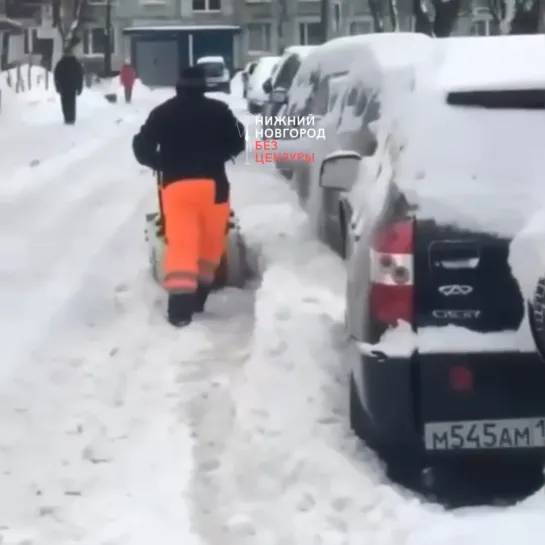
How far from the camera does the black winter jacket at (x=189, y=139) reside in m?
8.33

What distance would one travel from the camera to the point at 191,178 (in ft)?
27.2

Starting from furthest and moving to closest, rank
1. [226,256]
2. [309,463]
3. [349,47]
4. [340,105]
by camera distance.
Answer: [349,47] < [340,105] < [226,256] < [309,463]

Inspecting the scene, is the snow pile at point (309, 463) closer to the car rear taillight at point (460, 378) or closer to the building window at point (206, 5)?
the car rear taillight at point (460, 378)

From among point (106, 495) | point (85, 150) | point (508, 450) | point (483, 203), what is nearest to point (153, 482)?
point (106, 495)

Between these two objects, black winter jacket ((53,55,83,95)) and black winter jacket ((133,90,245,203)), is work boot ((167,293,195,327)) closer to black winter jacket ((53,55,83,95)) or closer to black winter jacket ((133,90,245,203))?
black winter jacket ((133,90,245,203))

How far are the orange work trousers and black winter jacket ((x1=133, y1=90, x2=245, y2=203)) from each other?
88 mm

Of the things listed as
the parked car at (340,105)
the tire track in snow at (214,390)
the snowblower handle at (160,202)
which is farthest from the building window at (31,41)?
the tire track in snow at (214,390)

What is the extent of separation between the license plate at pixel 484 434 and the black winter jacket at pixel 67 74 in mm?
23458

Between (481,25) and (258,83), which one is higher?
(258,83)

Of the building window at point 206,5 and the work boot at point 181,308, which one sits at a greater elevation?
the work boot at point 181,308

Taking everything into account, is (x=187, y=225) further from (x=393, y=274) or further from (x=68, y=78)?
A: (x=68, y=78)

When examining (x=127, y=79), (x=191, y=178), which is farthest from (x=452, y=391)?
(x=127, y=79)

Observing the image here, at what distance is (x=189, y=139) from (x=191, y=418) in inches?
104

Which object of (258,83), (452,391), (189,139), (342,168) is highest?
(342,168)
